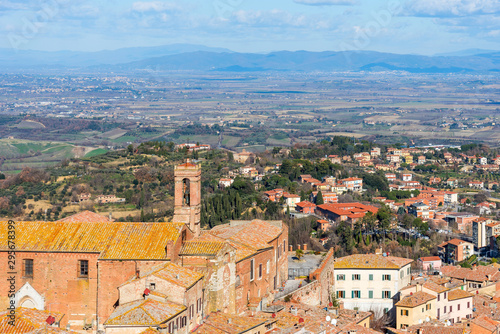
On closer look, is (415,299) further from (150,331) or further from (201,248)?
(150,331)

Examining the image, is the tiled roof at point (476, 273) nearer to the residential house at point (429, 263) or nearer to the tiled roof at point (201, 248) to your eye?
the residential house at point (429, 263)

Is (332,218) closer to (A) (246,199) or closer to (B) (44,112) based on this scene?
(A) (246,199)

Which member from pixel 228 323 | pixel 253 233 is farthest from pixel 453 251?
pixel 228 323

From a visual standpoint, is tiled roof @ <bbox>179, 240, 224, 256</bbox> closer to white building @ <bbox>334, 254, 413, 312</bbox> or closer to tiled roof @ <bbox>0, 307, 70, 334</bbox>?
tiled roof @ <bbox>0, 307, 70, 334</bbox>

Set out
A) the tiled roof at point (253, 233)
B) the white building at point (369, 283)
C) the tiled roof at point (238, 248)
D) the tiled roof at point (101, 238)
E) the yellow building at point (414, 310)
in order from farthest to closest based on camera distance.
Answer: the white building at point (369, 283)
the yellow building at point (414, 310)
the tiled roof at point (253, 233)
the tiled roof at point (238, 248)
the tiled roof at point (101, 238)

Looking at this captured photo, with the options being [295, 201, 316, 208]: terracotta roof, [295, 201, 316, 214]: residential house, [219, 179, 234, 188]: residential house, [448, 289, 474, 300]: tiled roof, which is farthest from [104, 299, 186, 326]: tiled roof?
[219, 179, 234, 188]: residential house

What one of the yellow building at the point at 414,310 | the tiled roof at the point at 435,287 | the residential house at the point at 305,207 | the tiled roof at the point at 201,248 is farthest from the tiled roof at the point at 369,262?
the residential house at the point at 305,207

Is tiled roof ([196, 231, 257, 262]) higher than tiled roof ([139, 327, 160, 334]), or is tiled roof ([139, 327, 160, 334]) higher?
tiled roof ([196, 231, 257, 262])
